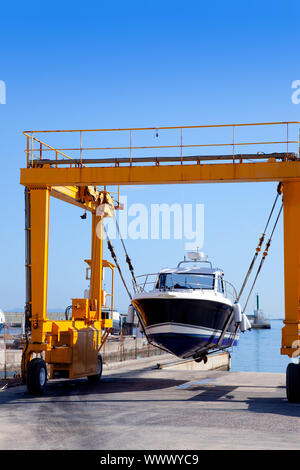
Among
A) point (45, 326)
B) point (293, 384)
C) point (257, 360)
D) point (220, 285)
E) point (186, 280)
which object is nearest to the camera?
point (293, 384)

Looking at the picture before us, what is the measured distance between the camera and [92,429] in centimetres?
1116

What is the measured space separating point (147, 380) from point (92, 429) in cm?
1077

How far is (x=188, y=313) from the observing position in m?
18.3

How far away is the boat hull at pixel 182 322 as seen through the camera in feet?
60.0

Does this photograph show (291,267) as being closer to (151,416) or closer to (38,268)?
(151,416)

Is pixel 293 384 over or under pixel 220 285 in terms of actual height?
under

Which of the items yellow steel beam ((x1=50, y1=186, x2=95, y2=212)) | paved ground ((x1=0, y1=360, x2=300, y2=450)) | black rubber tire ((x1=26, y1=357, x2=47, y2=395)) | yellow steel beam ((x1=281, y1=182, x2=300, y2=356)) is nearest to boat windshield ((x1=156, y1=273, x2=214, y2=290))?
paved ground ((x1=0, y1=360, x2=300, y2=450))

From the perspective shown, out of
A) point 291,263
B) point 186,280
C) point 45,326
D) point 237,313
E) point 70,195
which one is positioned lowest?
point 45,326

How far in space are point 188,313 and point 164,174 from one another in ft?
14.0

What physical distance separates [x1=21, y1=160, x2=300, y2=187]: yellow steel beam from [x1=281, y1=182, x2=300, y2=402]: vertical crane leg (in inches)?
23.2

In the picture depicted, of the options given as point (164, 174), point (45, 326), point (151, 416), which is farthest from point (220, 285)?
point (151, 416)

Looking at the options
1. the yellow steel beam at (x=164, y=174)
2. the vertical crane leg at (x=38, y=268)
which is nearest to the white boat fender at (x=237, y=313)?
the yellow steel beam at (x=164, y=174)

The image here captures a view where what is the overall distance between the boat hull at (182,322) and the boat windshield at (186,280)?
137cm

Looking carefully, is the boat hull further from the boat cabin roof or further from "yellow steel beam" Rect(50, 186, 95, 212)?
"yellow steel beam" Rect(50, 186, 95, 212)
